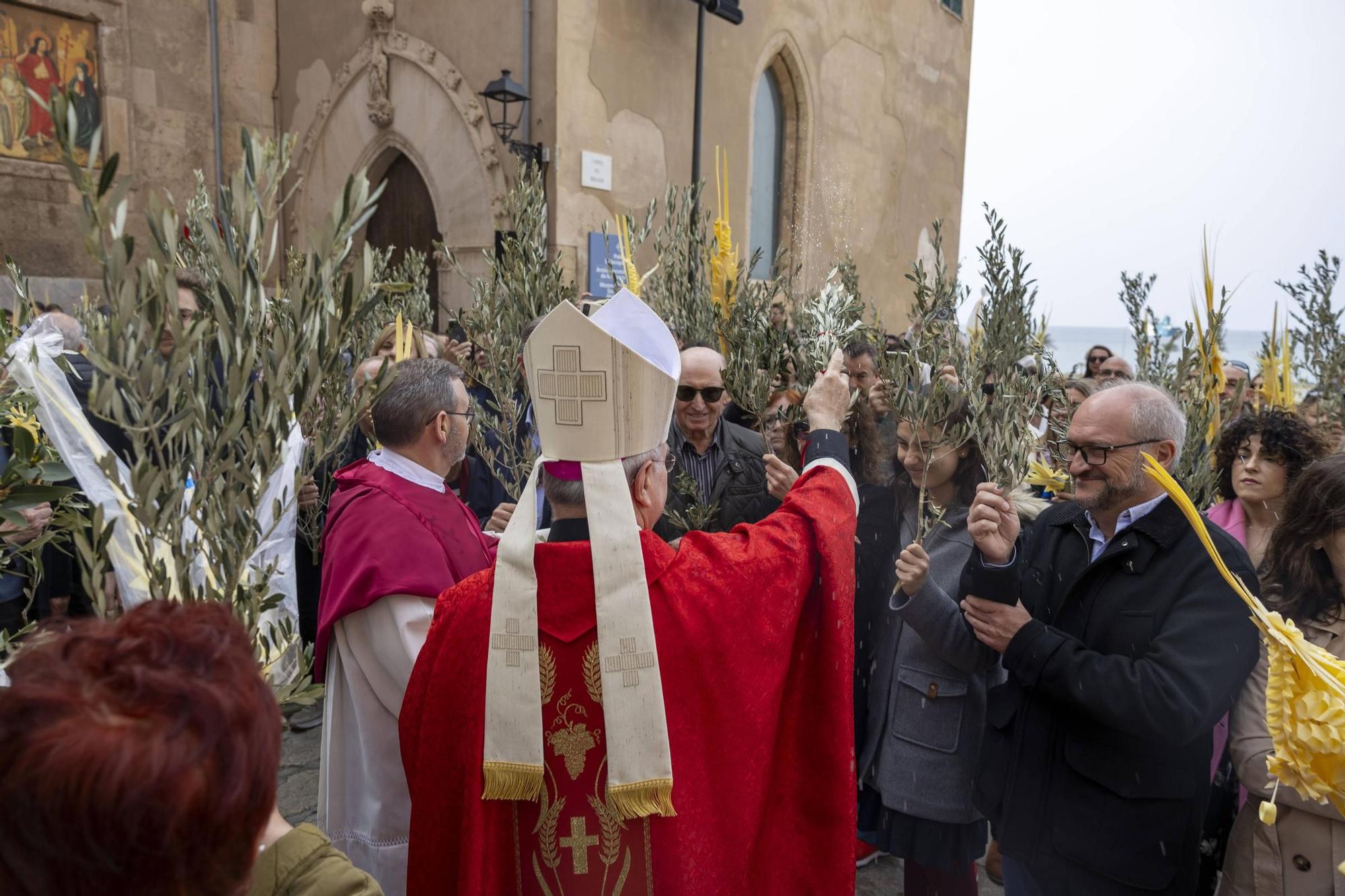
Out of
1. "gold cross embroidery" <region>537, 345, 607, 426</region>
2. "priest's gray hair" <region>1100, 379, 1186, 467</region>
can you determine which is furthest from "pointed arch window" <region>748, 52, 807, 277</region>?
"gold cross embroidery" <region>537, 345, 607, 426</region>

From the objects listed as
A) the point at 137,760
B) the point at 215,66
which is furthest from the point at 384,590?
the point at 215,66

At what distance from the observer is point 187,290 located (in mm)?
4012

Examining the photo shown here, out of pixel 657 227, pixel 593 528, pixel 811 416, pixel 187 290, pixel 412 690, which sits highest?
pixel 657 227

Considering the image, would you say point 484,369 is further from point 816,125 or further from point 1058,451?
point 816,125

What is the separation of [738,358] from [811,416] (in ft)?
3.81

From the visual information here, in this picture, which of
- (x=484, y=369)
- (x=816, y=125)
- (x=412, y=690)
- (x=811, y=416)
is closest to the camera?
(x=412, y=690)

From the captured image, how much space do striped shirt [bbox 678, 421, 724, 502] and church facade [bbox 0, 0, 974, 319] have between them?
21.6 feet

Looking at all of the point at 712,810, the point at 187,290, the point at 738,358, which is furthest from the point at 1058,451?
the point at 187,290

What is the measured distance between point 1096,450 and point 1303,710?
87 cm

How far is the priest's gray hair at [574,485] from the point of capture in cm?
202

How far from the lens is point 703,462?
3.69 meters

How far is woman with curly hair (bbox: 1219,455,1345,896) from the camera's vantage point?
2.09 m

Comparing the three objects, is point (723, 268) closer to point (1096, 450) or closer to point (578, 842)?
point (1096, 450)

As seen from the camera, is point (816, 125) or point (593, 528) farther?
point (816, 125)
